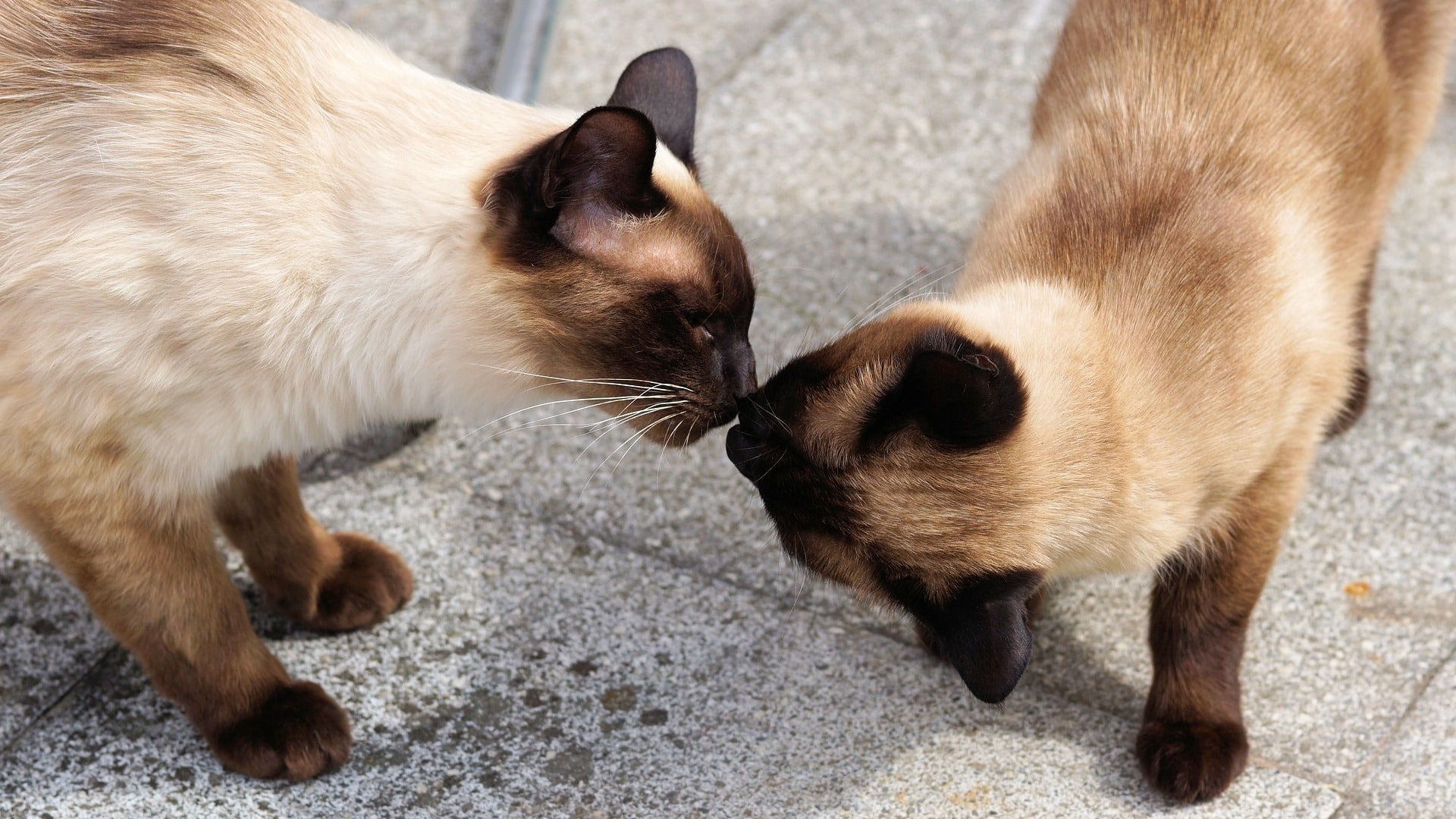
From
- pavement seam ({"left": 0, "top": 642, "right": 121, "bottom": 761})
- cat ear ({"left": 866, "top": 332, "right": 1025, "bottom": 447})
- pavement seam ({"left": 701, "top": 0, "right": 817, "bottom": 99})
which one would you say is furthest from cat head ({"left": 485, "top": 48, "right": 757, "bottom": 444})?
pavement seam ({"left": 701, "top": 0, "right": 817, "bottom": 99})

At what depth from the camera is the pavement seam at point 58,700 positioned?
264cm

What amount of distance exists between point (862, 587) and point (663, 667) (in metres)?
0.73

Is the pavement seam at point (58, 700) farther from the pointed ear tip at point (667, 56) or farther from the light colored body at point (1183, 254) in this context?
the light colored body at point (1183, 254)

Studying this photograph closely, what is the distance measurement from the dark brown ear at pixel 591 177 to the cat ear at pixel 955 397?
563 mm

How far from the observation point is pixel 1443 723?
282 centimetres

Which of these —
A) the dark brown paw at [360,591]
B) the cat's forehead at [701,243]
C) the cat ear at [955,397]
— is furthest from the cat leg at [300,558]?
the cat ear at [955,397]

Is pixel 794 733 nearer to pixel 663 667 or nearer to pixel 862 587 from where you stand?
pixel 663 667

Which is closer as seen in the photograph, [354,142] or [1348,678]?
[354,142]

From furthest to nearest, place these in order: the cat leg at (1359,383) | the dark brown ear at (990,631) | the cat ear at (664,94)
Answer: the cat leg at (1359,383), the cat ear at (664,94), the dark brown ear at (990,631)

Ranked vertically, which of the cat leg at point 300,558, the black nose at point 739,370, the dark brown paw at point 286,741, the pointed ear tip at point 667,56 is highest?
the pointed ear tip at point 667,56

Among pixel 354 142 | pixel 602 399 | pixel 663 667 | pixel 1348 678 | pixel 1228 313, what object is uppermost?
pixel 1228 313

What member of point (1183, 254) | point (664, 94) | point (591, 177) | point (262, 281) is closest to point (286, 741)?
point (262, 281)

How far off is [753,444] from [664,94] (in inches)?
29.8

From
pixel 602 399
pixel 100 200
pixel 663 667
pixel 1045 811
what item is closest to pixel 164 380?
pixel 100 200
